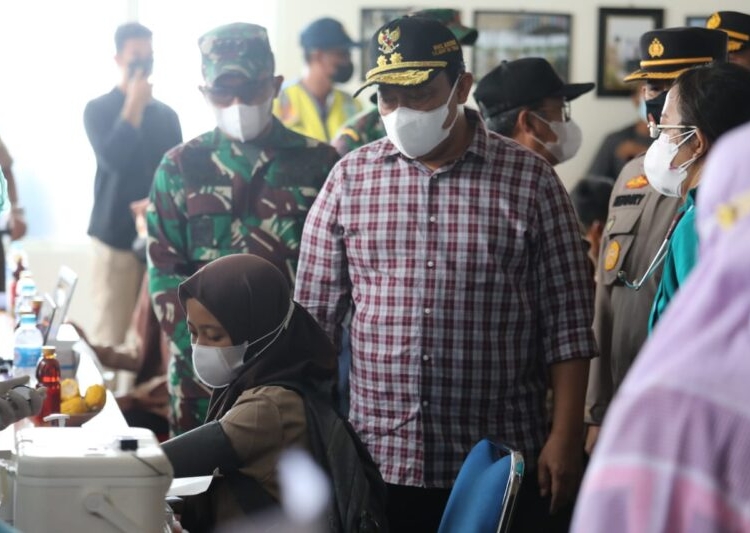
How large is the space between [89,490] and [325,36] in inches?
161

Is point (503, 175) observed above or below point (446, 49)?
below

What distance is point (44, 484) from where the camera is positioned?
167 centimetres

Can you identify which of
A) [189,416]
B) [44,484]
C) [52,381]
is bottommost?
[189,416]

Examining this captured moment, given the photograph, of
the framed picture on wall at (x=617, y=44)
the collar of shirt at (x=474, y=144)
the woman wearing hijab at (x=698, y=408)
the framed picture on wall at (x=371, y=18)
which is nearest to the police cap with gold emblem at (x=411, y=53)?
the collar of shirt at (x=474, y=144)

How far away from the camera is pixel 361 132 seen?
3.99 m

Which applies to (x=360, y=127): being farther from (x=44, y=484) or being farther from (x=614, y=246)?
(x=44, y=484)

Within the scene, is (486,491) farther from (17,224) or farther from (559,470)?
(17,224)

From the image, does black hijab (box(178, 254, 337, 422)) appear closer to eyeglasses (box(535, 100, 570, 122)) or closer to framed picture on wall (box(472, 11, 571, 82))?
eyeglasses (box(535, 100, 570, 122))

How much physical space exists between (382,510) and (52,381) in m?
1.00

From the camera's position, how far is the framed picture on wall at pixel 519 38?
7070 mm

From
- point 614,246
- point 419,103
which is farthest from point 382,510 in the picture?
point 614,246

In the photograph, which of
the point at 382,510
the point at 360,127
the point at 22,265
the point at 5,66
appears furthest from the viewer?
the point at 5,66

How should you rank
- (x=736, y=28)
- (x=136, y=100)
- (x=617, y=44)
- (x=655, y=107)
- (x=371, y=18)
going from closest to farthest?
(x=655, y=107) < (x=736, y=28) < (x=136, y=100) < (x=371, y=18) < (x=617, y=44)

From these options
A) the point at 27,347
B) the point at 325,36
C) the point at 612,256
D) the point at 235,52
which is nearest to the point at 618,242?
the point at 612,256
